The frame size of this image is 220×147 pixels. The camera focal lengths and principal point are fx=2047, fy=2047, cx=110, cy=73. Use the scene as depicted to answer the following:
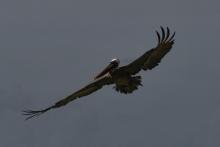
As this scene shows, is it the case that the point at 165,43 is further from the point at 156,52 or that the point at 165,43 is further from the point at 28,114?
the point at 28,114

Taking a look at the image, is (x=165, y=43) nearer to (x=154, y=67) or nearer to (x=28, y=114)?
(x=154, y=67)

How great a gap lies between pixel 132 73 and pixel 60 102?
438 cm

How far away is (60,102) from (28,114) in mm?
2808

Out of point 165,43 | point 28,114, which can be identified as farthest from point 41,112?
point 165,43

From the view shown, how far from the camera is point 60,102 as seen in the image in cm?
10156

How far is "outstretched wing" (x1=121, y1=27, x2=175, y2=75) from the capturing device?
324ft

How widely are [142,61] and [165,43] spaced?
1.62 m

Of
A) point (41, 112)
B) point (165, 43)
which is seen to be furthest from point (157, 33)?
point (41, 112)

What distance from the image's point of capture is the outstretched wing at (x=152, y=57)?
98.8m

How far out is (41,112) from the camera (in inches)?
3922

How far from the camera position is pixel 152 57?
9931 cm

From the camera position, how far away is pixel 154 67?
99438 mm

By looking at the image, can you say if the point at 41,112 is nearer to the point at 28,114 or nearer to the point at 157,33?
the point at 28,114

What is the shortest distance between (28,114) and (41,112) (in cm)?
73
